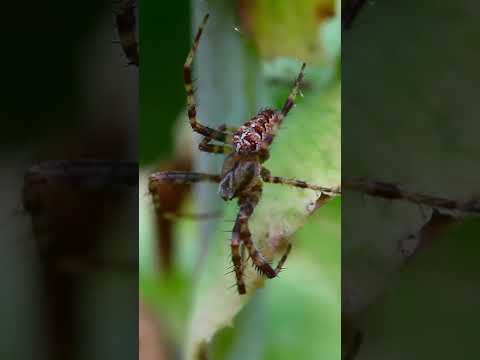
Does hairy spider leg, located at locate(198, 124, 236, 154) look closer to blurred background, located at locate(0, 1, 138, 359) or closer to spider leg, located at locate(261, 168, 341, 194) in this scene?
spider leg, located at locate(261, 168, 341, 194)

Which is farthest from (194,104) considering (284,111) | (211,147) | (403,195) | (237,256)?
(403,195)

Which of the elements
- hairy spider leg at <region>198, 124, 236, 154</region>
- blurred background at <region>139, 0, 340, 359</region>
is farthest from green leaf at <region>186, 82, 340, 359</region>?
hairy spider leg at <region>198, 124, 236, 154</region>

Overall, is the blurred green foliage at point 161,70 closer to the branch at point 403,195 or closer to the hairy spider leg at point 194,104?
the hairy spider leg at point 194,104

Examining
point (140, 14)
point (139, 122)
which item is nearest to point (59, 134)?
point (139, 122)

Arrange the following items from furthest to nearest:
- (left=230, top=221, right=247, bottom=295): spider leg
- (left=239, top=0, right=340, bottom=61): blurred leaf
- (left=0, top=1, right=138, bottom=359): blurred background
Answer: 1. (left=0, top=1, right=138, bottom=359): blurred background
2. (left=230, top=221, right=247, bottom=295): spider leg
3. (left=239, top=0, right=340, bottom=61): blurred leaf

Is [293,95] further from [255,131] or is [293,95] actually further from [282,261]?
[282,261]

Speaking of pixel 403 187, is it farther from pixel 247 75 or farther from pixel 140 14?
pixel 140 14

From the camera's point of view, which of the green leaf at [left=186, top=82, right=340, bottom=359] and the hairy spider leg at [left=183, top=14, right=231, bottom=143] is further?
the hairy spider leg at [left=183, top=14, right=231, bottom=143]

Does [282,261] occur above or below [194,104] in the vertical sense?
below
